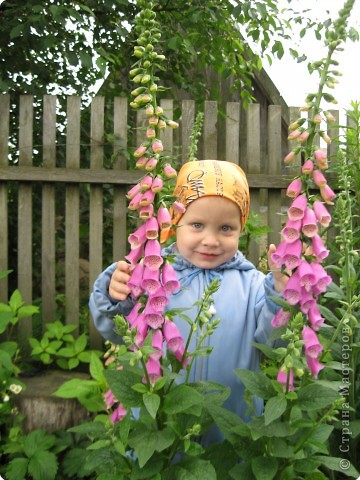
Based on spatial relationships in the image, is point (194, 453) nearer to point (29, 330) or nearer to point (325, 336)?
point (325, 336)

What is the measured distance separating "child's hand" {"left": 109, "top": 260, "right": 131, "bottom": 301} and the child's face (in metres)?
0.33

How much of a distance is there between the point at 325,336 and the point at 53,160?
2344 mm

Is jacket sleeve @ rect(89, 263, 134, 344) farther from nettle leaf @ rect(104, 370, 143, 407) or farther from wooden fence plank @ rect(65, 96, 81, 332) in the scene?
wooden fence plank @ rect(65, 96, 81, 332)

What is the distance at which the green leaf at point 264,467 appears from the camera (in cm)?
108

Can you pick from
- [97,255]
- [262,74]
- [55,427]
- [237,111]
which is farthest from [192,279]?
[262,74]

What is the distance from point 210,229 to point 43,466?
159cm

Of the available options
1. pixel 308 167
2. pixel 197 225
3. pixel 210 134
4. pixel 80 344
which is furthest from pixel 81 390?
pixel 210 134

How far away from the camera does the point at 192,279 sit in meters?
1.69

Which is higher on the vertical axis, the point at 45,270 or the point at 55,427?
the point at 45,270

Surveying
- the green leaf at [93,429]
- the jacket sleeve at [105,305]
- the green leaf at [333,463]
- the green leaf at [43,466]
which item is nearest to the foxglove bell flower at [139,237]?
the jacket sleeve at [105,305]

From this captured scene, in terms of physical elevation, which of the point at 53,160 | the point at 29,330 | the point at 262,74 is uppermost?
the point at 262,74

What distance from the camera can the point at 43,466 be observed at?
8.06 feet

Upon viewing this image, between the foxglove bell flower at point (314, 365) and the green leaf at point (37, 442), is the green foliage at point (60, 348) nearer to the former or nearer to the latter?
the green leaf at point (37, 442)

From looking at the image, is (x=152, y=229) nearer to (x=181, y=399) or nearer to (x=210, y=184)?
(x=181, y=399)
